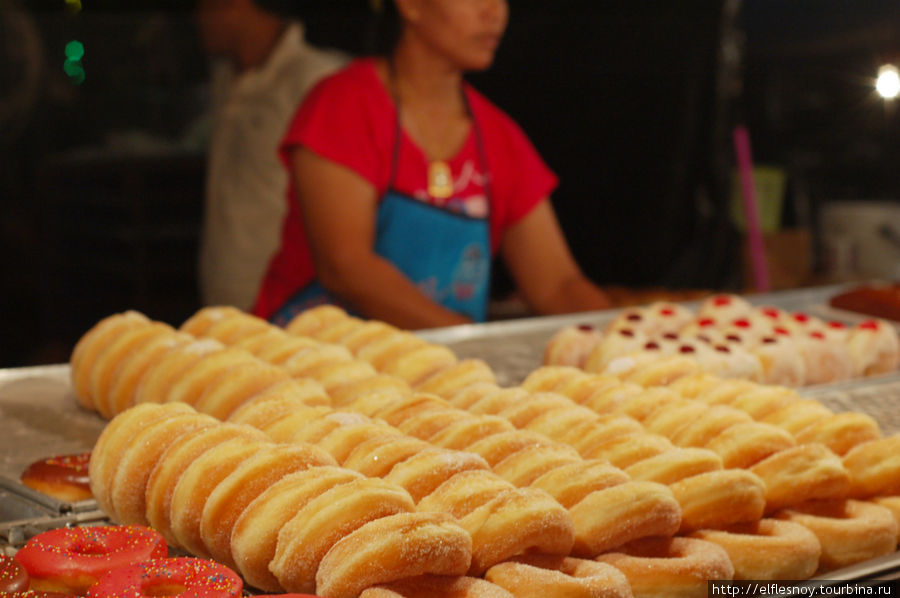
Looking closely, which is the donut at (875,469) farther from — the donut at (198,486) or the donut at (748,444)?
the donut at (198,486)

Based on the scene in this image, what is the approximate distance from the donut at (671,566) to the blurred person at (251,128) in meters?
3.94

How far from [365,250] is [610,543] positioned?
2431mm

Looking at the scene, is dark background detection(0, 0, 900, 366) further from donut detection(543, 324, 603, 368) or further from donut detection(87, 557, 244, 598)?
donut detection(87, 557, 244, 598)

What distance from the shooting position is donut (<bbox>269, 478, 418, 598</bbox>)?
137 cm

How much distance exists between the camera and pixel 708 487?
162 cm

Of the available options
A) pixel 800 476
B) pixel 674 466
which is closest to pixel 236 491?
pixel 674 466

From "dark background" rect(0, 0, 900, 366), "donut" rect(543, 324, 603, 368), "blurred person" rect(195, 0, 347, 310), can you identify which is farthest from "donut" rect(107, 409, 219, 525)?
"dark background" rect(0, 0, 900, 366)

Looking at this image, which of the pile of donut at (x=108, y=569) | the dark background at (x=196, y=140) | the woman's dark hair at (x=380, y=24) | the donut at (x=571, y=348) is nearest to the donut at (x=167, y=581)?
the pile of donut at (x=108, y=569)

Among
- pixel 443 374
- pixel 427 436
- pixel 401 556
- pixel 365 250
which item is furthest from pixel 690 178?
pixel 401 556

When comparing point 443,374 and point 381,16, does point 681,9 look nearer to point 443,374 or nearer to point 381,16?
point 381,16

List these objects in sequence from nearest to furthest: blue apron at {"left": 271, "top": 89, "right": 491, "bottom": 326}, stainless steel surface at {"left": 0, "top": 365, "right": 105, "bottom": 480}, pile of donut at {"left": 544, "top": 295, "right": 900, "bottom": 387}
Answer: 1. stainless steel surface at {"left": 0, "top": 365, "right": 105, "bottom": 480}
2. pile of donut at {"left": 544, "top": 295, "right": 900, "bottom": 387}
3. blue apron at {"left": 271, "top": 89, "right": 491, "bottom": 326}

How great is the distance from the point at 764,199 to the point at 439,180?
132 inches

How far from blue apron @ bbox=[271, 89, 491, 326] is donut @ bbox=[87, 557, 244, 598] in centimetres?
268

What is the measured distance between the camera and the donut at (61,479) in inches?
71.5
